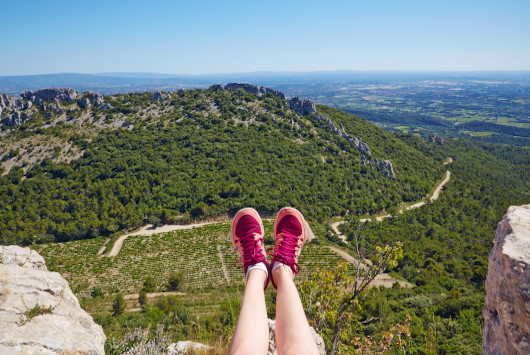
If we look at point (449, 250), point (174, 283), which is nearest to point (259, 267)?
point (174, 283)

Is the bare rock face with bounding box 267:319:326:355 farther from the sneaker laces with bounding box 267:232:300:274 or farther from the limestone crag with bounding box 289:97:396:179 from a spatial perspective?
the limestone crag with bounding box 289:97:396:179

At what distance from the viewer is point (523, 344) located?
6.07 feet

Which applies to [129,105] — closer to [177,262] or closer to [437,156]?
[177,262]

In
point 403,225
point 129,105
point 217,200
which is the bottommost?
point 403,225

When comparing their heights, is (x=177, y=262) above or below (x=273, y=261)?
below

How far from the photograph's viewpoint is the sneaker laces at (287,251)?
182 inches

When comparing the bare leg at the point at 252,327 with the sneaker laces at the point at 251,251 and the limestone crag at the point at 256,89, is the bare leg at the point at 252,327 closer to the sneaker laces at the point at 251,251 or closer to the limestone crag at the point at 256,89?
the sneaker laces at the point at 251,251

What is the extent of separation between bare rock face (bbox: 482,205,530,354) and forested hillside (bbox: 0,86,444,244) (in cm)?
4255

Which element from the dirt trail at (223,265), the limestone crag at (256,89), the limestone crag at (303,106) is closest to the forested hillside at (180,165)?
the limestone crag at (303,106)

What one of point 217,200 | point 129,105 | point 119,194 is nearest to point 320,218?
point 217,200

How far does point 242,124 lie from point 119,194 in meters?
33.6

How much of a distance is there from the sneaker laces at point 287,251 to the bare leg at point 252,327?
83 cm

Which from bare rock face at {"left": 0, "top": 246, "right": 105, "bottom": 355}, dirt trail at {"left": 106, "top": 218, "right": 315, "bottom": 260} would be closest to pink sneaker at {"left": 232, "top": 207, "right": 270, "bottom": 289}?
bare rock face at {"left": 0, "top": 246, "right": 105, "bottom": 355}

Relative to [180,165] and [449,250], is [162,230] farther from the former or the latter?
[449,250]
